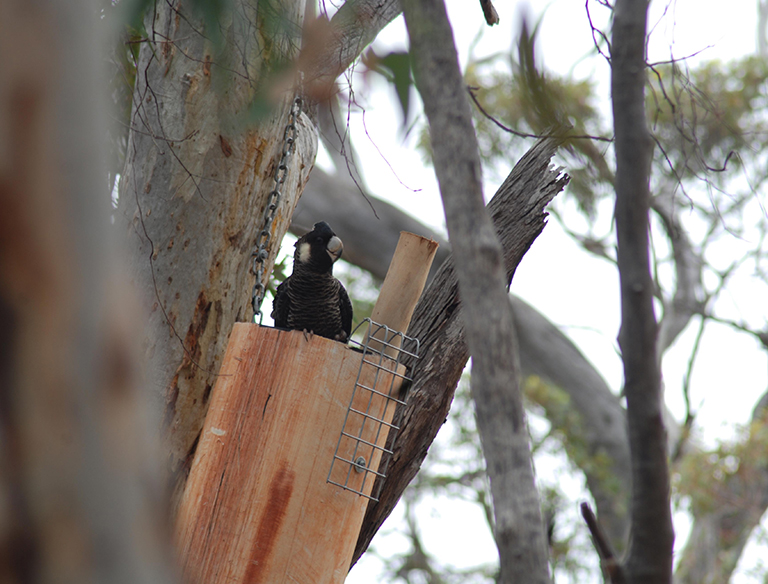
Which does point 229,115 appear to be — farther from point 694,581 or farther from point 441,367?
point 694,581

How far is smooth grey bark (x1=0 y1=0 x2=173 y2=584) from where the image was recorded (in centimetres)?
33

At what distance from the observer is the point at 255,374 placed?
1353mm

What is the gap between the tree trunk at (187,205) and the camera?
1694 mm

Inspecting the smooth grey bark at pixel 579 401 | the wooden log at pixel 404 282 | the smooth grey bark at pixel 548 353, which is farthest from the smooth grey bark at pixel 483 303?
the smooth grey bark at pixel 579 401

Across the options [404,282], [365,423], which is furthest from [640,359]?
[404,282]

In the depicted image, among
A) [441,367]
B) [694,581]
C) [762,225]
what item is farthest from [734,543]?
[441,367]

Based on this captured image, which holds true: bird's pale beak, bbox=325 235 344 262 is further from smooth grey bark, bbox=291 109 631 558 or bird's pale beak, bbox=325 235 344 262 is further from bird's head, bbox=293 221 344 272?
smooth grey bark, bbox=291 109 631 558

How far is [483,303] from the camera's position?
658mm

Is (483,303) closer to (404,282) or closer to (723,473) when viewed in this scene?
(404,282)

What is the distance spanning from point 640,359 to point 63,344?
0.59 m

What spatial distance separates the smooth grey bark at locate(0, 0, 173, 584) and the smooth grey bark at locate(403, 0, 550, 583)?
34cm

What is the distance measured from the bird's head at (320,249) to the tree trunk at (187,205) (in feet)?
0.77

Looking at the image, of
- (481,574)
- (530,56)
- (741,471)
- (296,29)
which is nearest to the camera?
(530,56)

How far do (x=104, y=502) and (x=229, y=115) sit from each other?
149 cm
